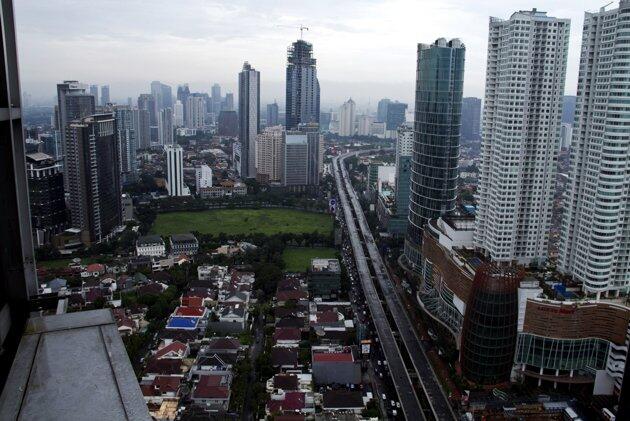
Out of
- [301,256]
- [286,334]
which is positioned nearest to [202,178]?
[301,256]

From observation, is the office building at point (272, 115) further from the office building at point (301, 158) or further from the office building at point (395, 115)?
the office building at point (301, 158)

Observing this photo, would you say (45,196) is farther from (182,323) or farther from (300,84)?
(300,84)

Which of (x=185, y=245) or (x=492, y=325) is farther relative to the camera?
(x=185, y=245)

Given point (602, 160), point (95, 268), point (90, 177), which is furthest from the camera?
point (90, 177)

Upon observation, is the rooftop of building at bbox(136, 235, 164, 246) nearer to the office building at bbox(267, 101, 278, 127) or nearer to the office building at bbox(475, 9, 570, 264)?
the office building at bbox(475, 9, 570, 264)

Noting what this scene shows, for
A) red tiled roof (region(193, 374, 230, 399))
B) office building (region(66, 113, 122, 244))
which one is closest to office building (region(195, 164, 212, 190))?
office building (region(66, 113, 122, 244))

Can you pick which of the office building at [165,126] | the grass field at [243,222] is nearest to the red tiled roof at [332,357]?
the grass field at [243,222]
